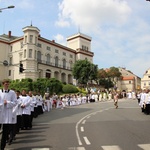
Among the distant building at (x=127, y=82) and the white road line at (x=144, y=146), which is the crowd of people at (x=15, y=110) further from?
the distant building at (x=127, y=82)

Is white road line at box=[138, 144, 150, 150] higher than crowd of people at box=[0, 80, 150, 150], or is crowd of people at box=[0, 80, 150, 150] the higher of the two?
crowd of people at box=[0, 80, 150, 150]

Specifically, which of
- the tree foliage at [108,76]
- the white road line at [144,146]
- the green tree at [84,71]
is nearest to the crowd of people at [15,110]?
the white road line at [144,146]

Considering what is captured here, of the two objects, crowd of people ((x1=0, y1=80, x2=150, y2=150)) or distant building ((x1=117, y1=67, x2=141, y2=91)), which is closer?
crowd of people ((x1=0, y1=80, x2=150, y2=150))

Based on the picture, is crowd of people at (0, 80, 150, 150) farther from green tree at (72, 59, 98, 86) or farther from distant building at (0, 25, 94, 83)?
green tree at (72, 59, 98, 86)

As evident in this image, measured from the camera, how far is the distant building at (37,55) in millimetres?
67438

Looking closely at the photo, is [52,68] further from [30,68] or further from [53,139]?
[53,139]

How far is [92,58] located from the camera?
305 ft

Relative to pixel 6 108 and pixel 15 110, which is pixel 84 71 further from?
pixel 6 108

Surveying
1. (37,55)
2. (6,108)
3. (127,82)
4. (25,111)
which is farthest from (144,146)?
(127,82)

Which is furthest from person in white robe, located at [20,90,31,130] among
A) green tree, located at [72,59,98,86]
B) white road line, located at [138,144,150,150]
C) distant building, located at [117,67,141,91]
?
distant building, located at [117,67,141,91]

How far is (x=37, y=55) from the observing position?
71.8m

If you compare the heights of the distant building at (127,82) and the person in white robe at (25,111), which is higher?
the distant building at (127,82)

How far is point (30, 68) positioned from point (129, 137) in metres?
59.7

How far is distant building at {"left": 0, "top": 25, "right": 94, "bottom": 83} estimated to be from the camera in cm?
6744
